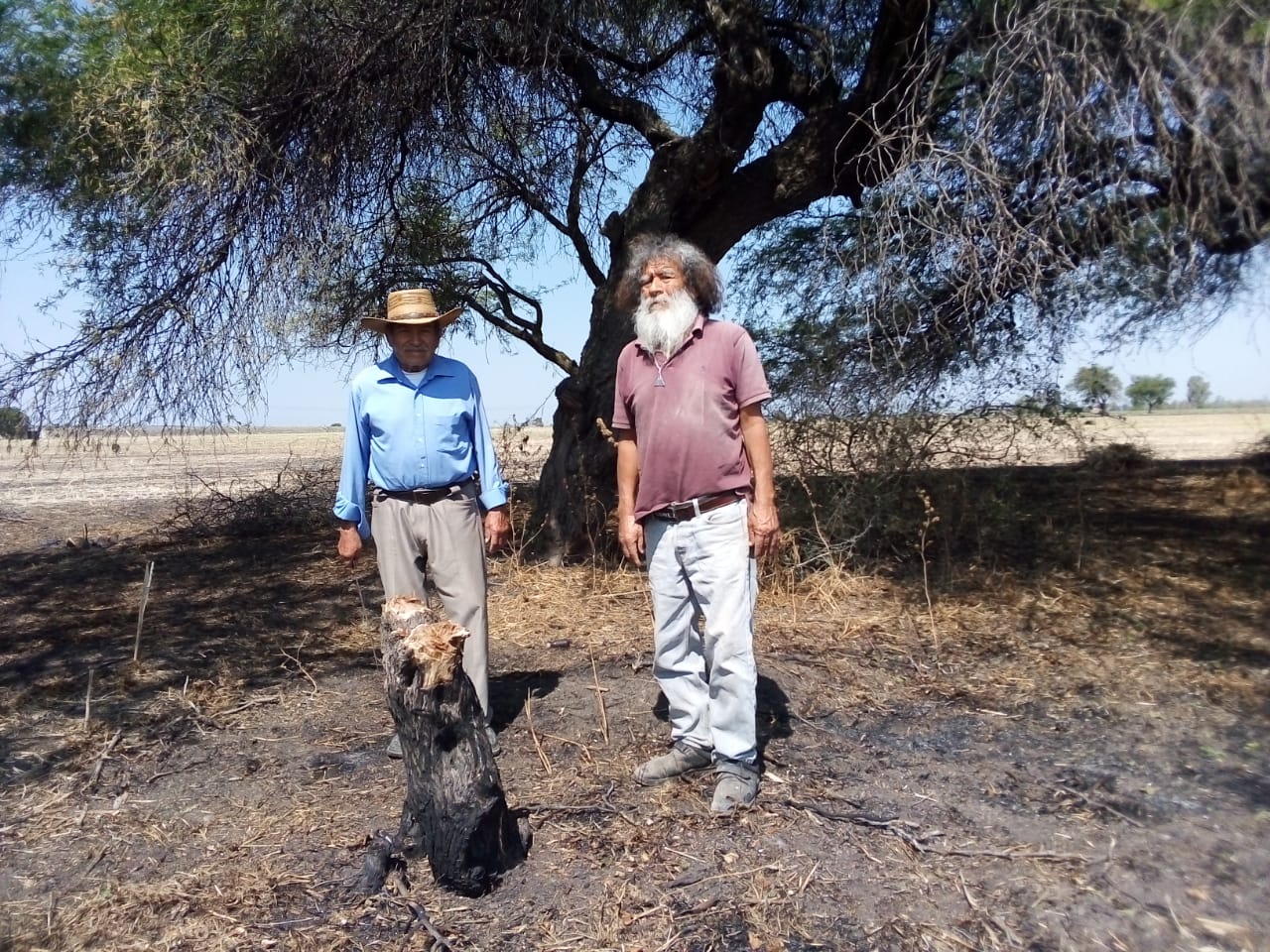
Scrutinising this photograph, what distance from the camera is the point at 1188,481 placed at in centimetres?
1091

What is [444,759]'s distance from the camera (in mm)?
3385

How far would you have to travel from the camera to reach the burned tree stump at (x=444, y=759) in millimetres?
3332

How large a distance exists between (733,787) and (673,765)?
32 centimetres

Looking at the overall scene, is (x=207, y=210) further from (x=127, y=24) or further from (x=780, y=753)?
(x=780, y=753)

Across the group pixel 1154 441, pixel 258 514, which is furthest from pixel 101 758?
pixel 1154 441

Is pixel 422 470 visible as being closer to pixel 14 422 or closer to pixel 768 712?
pixel 768 712

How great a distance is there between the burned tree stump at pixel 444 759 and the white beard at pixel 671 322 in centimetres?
122

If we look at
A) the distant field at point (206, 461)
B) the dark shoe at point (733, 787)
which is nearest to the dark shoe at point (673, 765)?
the dark shoe at point (733, 787)

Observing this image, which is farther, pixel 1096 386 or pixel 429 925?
pixel 1096 386

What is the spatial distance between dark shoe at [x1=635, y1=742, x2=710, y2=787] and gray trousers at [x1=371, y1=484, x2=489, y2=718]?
75 cm

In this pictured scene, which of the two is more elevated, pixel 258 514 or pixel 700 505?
pixel 700 505

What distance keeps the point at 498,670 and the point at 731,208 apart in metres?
3.74

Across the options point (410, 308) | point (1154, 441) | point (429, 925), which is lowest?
point (429, 925)

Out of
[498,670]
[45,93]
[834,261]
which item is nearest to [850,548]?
[834,261]
